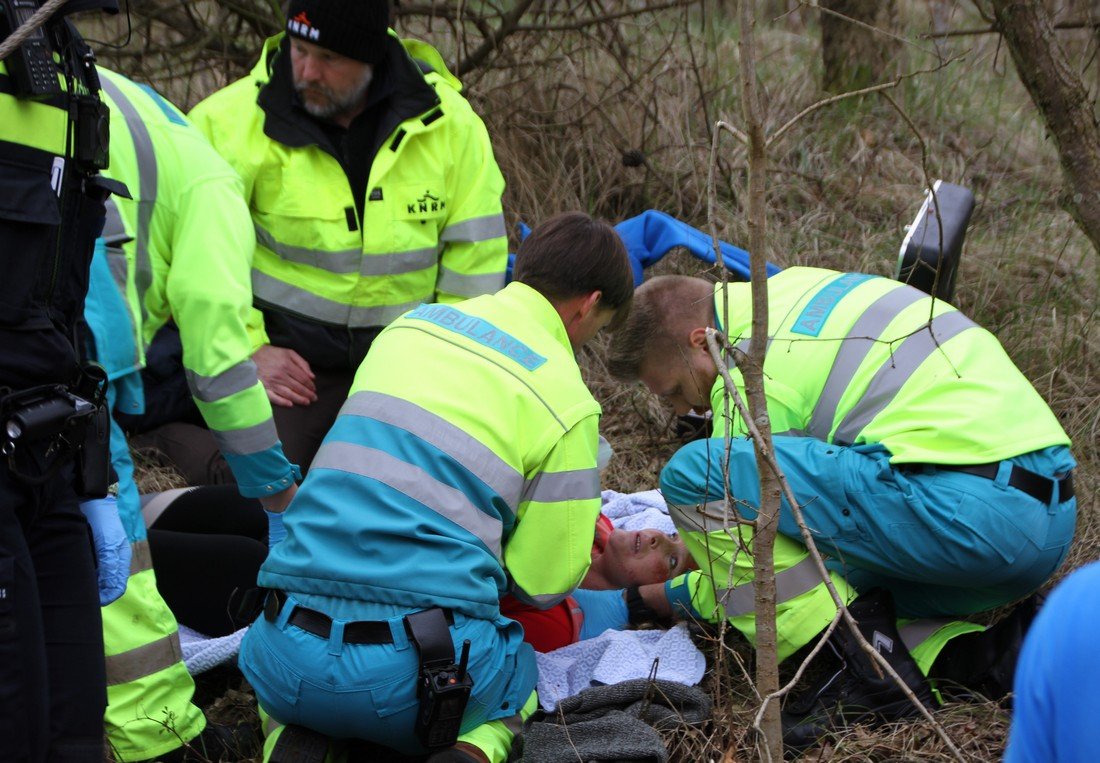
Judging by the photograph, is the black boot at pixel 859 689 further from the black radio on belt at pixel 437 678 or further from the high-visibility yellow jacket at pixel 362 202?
the high-visibility yellow jacket at pixel 362 202

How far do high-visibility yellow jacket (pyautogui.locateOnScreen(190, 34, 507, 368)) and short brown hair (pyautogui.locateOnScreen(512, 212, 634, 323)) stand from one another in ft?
4.24

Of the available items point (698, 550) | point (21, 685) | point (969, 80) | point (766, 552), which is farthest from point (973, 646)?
point (969, 80)

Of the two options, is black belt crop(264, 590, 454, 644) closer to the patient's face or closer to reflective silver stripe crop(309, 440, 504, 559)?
reflective silver stripe crop(309, 440, 504, 559)

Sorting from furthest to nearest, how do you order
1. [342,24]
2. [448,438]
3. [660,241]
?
[660,241]
[342,24]
[448,438]

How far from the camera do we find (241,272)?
2830 millimetres

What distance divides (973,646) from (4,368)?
2.46 metres

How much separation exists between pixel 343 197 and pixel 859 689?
2387 millimetres

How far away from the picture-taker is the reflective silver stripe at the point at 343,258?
417 centimetres

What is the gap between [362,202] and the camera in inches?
165

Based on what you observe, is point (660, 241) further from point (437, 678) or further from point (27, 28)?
point (27, 28)

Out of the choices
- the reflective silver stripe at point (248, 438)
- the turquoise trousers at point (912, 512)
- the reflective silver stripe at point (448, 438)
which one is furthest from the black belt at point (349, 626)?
the turquoise trousers at point (912, 512)

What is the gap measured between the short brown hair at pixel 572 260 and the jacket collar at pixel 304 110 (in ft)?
4.58

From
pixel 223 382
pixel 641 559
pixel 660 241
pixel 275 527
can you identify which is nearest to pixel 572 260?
pixel 223 382

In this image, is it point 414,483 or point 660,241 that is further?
point 660,241
